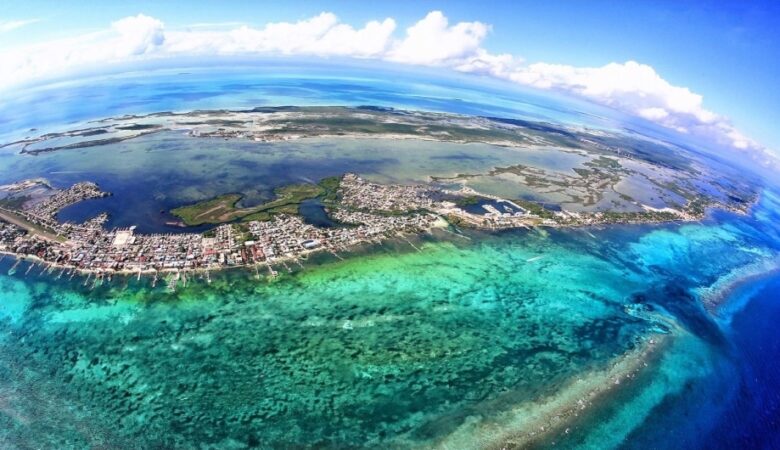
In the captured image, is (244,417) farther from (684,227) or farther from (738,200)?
(738,200)

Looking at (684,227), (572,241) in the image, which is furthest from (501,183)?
(684,227)

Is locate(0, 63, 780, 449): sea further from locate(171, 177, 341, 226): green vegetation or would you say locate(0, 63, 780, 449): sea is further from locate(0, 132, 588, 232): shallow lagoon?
locate(171, 177, 341, 226): green vegetation

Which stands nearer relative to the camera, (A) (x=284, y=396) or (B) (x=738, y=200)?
(A) (x=284, y=396)

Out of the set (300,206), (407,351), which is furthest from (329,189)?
(407,351)

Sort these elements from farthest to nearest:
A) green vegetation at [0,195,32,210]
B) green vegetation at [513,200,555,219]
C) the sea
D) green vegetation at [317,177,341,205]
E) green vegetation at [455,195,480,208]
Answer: green vegetation at [455,195,480,208] → green vegetation at [513,200,555,219] → green vegetation at [317,177,341,205] → green vegetation at [0,195,32,210] → the sea

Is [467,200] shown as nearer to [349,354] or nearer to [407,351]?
[407,351]

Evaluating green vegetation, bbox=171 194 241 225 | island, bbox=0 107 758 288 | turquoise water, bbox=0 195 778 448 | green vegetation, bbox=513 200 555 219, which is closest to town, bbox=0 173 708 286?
island, bbox=0 107 758 288
